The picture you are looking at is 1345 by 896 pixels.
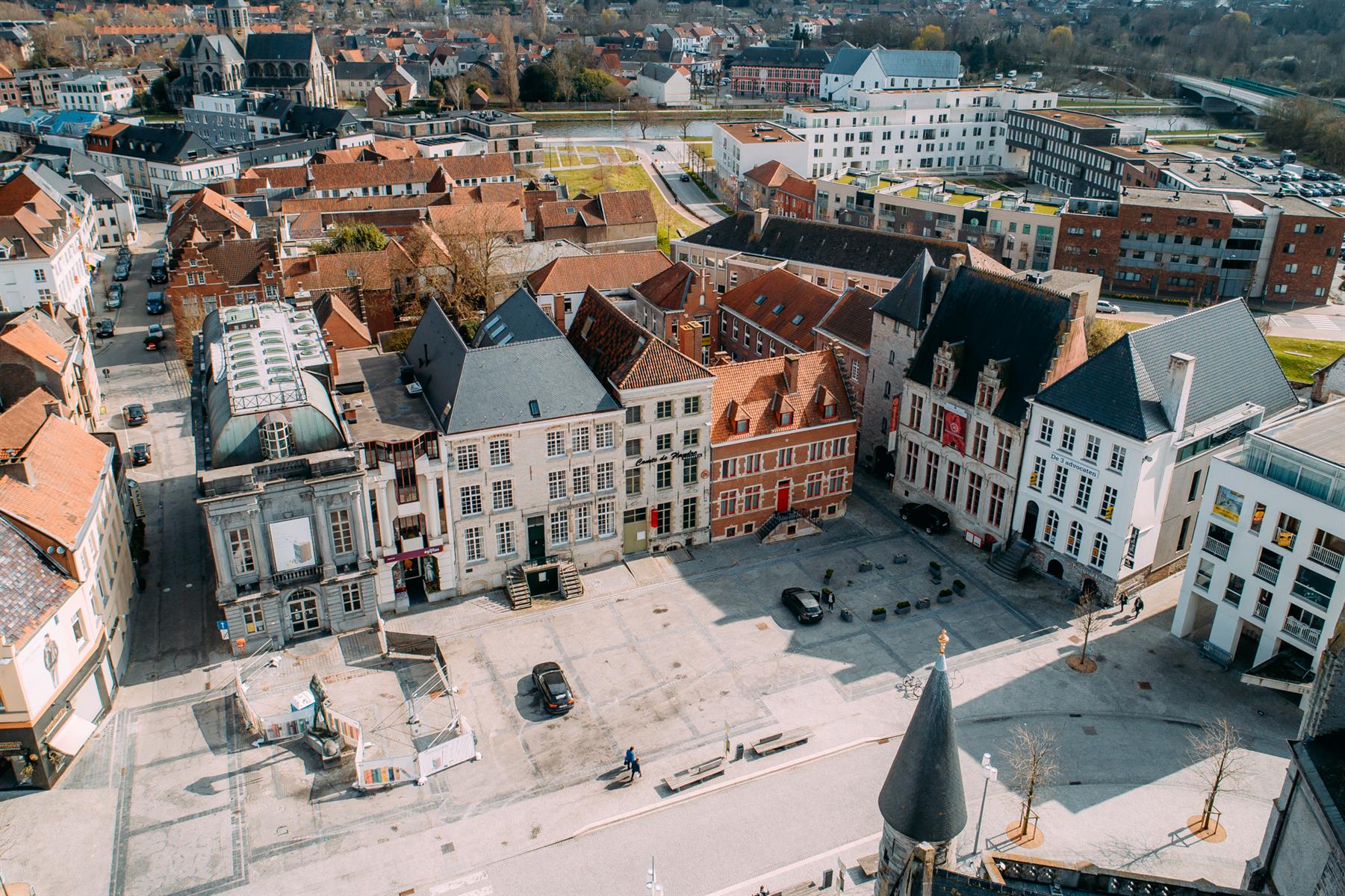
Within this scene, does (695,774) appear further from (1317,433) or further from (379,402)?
(1317,433)

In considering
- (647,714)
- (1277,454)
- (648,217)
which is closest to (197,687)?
(647,714)

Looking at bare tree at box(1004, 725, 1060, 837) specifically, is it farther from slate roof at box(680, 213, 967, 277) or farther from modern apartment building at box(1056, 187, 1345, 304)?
modern apartment building at box(1056, 187, 1345, 304)

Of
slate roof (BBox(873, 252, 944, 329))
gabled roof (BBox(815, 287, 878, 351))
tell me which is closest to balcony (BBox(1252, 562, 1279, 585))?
slate roof (BBox(873, 252, 944, 329))

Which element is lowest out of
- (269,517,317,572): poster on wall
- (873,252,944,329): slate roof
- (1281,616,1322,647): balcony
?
(1281,616,1322,647): balcony

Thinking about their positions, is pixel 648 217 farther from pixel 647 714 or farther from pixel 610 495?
pixel 647 714

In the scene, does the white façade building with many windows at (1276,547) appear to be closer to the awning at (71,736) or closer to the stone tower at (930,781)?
the stone tower at (930,781)

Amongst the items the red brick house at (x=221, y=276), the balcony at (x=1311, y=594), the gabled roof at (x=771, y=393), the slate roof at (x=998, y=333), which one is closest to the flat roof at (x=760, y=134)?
the red brick house at (x=221, y=276)

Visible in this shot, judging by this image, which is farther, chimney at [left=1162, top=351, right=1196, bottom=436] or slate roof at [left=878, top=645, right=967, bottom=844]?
chimney at [left=1162, top=351, right=1196, bottom=436]
